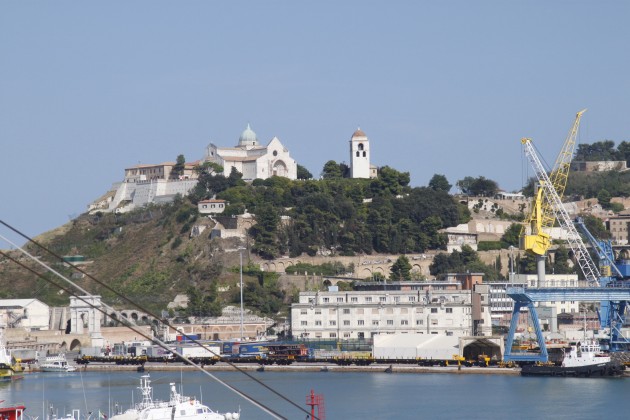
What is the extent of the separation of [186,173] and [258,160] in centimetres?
742

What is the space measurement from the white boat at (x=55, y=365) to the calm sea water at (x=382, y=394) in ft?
18.8

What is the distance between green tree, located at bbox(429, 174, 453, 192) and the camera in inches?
4518

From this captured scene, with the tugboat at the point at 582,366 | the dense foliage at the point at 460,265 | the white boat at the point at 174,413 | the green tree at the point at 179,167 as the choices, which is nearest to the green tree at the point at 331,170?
the green tree at the point at 179,167

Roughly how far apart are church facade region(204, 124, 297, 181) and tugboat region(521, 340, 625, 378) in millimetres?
55104

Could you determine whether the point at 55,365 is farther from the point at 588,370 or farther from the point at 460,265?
the point at 460,265

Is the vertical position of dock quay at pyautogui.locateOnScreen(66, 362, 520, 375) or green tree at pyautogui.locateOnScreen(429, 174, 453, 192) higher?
green tree at pyautogui.locateOnScreen(429, 174, 453, 192)

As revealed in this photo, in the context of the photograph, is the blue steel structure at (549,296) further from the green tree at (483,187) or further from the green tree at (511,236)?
the green tree at (483,187)

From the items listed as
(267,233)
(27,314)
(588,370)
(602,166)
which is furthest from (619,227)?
(588,370)

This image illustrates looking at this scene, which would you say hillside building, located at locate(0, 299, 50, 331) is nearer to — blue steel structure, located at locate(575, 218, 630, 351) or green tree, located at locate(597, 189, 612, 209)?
blue steel structure, located at locate(575, 218, 630, 351)

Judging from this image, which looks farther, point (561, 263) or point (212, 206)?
point (212, 206)

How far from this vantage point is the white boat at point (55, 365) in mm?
68706

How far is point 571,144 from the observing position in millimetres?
74562

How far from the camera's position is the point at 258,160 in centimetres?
10919

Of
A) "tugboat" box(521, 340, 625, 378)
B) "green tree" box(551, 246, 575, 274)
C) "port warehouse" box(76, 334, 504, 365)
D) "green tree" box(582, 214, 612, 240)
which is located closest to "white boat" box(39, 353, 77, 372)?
"port warehouse" box(76, 334, 504, 365)
